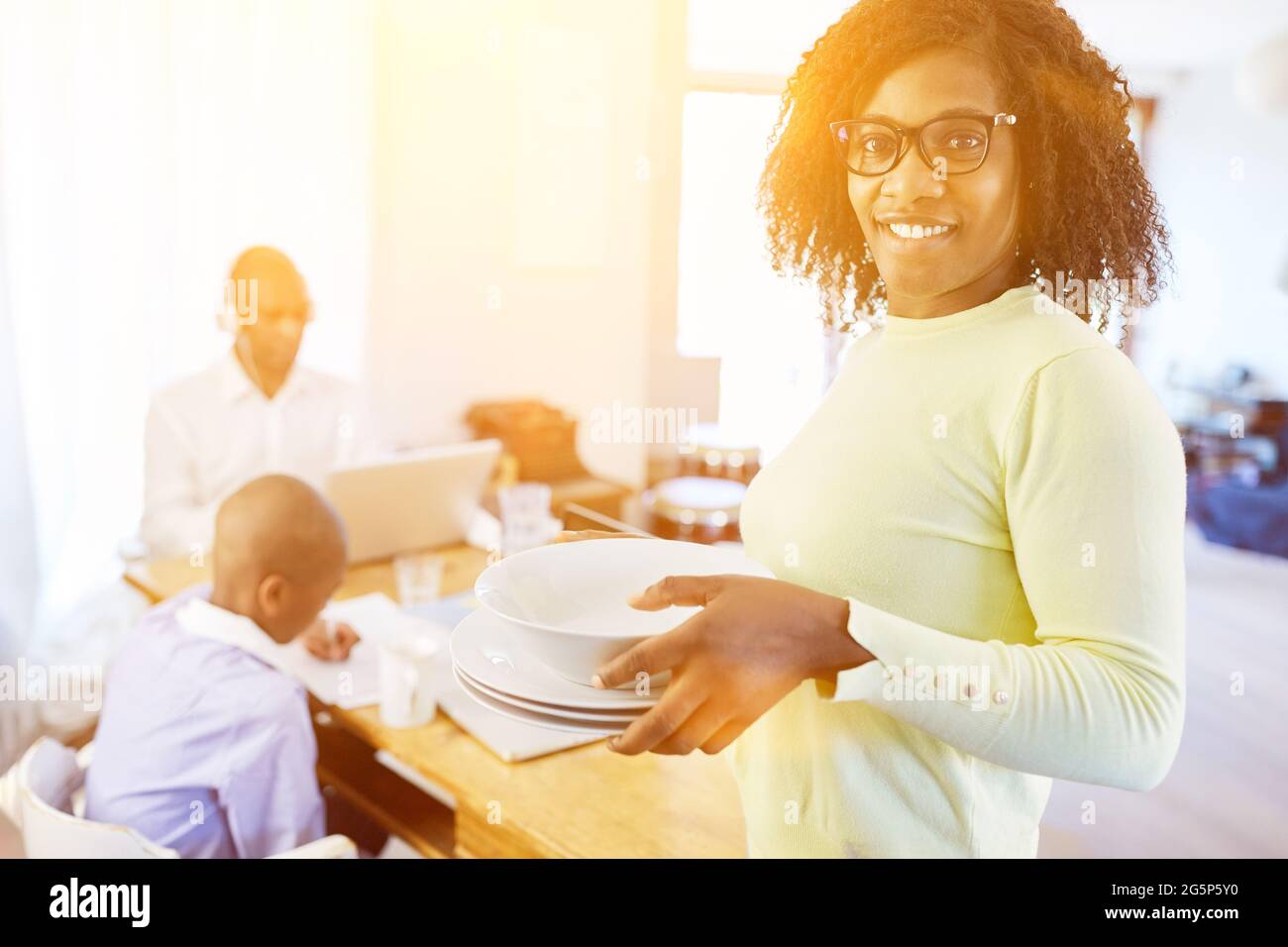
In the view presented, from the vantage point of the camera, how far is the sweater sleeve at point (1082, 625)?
552 mm

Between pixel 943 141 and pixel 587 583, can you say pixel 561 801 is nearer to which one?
pixel 587 583

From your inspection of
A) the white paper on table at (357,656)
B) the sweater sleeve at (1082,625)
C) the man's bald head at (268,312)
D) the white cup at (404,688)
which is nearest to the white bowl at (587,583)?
the sweater sleeve at (1082,625)

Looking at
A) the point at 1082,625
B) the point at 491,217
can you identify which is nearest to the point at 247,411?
the point at 491,217

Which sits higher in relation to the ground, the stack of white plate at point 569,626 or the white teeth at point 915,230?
the white teeth at point 915,230

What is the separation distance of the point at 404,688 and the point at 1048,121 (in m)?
1.01

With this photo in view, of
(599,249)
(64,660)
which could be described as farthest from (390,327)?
(64,660)

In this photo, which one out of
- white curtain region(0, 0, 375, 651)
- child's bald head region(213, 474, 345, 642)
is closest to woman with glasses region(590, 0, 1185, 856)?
child's bald head region(213, 474, 345, 642)

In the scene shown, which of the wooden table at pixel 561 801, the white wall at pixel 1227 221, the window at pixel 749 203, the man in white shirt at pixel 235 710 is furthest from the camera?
the white wall at pixel 1227 221

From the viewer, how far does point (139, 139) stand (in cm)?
263

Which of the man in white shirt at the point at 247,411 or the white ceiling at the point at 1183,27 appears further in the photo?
the white ceiling at the point at 1183,27

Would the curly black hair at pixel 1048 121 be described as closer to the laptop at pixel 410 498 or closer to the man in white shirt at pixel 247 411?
the laptop at pixel 410 498

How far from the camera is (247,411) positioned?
8.39 feet
